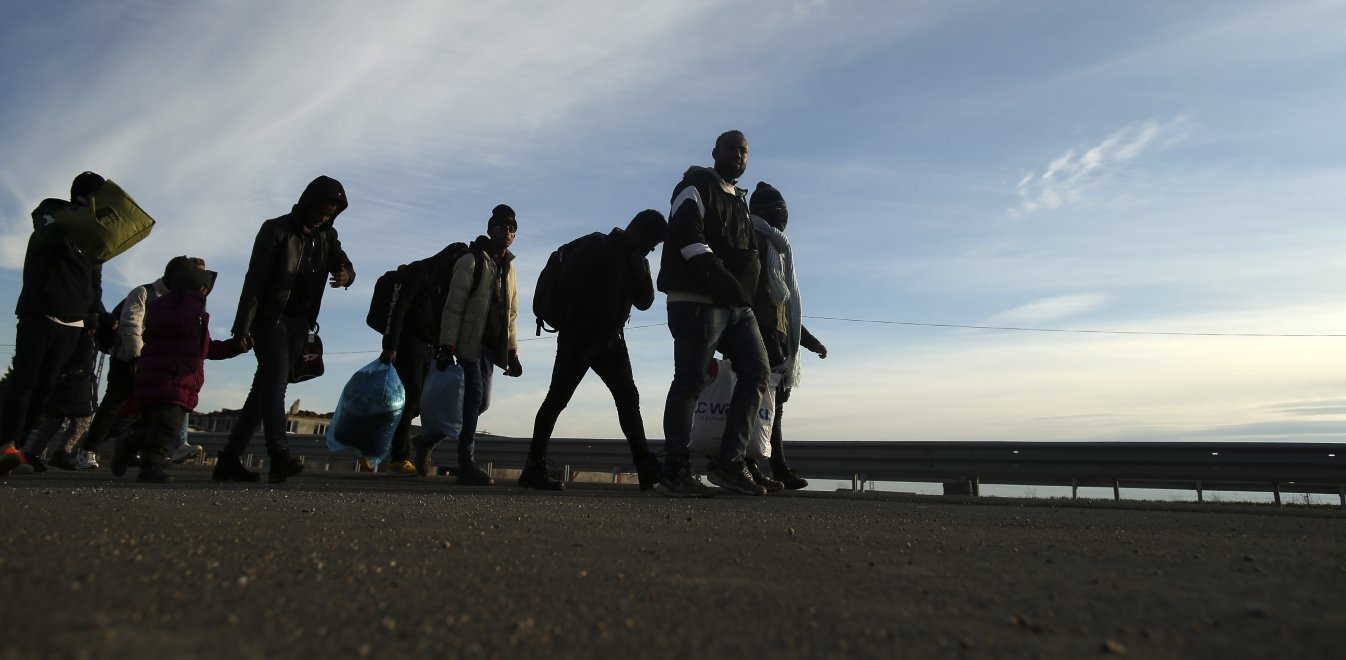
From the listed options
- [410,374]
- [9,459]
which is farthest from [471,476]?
[9,459]

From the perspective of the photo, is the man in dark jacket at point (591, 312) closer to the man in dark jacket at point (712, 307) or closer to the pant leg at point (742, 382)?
the man in dark jacket at point (712, 307)

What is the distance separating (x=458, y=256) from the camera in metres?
8.34

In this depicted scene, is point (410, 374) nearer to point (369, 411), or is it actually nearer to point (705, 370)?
point (369, 411)

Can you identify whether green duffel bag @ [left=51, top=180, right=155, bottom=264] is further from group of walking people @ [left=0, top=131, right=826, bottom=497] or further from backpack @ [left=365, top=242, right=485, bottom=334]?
backpack @ [left=365, top=242, right=485, bottom=334]

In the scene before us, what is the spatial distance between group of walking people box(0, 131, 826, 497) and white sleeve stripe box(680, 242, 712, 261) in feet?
0.06

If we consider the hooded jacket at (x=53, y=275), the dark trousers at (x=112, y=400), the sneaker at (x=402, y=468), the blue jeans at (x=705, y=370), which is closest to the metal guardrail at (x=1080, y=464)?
the sneaker at (x=402, y=468)

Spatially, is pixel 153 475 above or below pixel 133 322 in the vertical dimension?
below

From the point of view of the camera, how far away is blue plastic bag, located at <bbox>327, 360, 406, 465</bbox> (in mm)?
8148

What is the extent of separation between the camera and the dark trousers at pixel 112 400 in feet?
27.9

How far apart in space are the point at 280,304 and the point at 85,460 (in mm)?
4121

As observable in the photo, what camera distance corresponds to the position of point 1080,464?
1015 centimetres

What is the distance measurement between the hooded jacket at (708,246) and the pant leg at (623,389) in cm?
107

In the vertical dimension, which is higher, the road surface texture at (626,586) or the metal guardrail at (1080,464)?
the metal guardrail at (1080,464)

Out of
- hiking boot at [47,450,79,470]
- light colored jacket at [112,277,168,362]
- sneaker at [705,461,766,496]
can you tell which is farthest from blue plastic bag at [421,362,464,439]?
hiking boot at [47,450,79,470]
